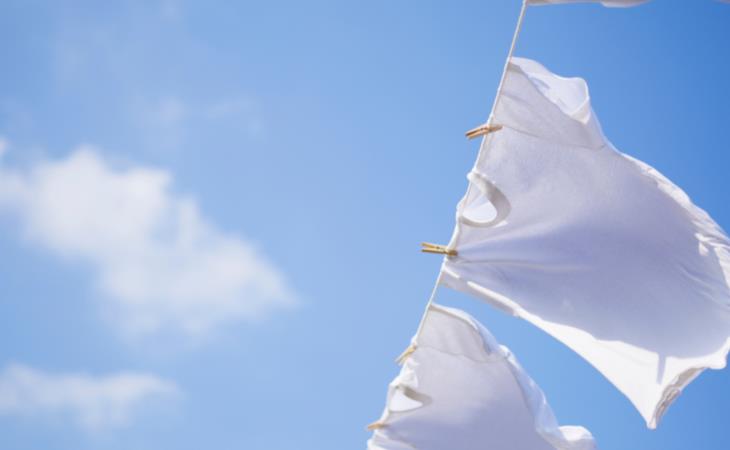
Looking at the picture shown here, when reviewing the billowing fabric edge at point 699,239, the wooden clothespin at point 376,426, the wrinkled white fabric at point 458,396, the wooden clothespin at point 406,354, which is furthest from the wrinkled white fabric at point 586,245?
the wooden clothespin at point 376,426

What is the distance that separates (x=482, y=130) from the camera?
475 cm

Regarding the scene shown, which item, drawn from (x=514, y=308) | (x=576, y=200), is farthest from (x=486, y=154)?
(x=514, y=308)

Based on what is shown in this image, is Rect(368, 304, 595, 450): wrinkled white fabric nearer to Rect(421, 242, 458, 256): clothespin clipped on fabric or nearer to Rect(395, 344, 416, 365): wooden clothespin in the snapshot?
Rect(395, 344, 416, 365): wooden clothespin

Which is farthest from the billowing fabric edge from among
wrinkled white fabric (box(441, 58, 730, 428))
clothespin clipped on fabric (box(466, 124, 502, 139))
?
clothespin clipped on fabric (box(466, 124, 502, 139))

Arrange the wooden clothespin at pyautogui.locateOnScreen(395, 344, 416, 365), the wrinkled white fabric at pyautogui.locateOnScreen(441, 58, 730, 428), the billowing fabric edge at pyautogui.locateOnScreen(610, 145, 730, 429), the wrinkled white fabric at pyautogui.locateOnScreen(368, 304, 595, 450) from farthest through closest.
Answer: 1. the wooden clothespin at pyautogui.locateOnScreen(395, 344, 416, 365)
2. the wrinkled white fabric at pyautogui.locateOnScreen(368, 304, 595, 450)
3. the wrinkled white fabric at pyautogui.locateOnScreen(441, 58, 730, 428)
4. the billowing fabric edge at pyautogui.locateOnScreen(610, 145, 730, 429)

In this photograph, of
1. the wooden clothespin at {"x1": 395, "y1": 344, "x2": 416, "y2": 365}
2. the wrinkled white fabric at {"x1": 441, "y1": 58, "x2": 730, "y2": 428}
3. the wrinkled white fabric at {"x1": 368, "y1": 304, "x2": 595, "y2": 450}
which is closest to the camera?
the wrinkled white fabric at {"x1": 441, "y1": 58, "x2": 730, "y2": 428}

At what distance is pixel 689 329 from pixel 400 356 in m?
2.16

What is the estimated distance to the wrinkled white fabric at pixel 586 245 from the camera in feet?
15.3

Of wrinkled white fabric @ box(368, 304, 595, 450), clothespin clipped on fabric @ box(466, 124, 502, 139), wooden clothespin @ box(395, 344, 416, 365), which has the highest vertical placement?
clothespin clipped on fabric @ box(466, 124, 502, 139)

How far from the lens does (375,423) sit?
6410mm

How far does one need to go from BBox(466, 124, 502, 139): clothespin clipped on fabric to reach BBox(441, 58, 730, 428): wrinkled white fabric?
0.18 ft

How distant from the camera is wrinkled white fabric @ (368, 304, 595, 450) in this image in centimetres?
556

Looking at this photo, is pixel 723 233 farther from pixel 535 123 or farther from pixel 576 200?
pixel 535 123

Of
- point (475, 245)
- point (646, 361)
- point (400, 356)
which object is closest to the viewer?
point (646, 361)
